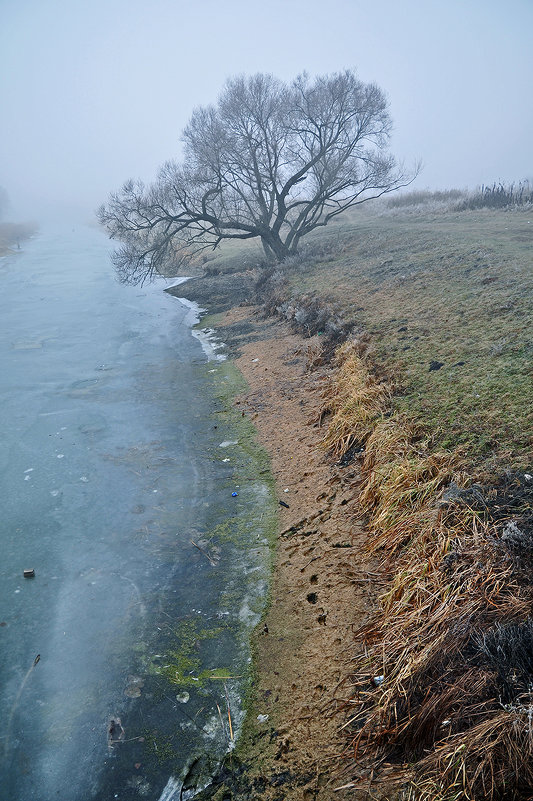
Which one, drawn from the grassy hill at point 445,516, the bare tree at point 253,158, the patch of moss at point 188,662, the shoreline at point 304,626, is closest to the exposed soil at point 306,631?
the shoreline at point 304,626

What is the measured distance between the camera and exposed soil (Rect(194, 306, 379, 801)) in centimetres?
326

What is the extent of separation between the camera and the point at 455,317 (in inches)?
334

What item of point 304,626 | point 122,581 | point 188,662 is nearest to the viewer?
point 188,662

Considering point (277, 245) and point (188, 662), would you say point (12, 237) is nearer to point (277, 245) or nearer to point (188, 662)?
point (277, 245)

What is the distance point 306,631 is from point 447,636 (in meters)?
1.26

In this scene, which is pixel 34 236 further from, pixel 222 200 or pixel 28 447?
pixel 28 447

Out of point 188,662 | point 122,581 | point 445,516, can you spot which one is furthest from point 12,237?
point 445,516

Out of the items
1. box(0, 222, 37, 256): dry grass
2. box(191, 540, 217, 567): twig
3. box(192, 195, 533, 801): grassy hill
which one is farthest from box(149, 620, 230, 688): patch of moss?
box(0, 222, 37, 256): dry grass

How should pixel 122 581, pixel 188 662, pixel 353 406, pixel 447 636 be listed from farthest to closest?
pixel 353 406
pixel 122 581
pixel 188 662
pixel 447 636

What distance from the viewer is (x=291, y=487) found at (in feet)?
20.7

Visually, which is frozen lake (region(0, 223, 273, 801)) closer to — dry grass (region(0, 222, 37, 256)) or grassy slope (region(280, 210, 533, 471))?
grassy slope (region(280, 210, 533, 471))

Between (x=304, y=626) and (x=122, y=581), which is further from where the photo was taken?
(x=122, y=581)

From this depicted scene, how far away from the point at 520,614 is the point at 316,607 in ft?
5.48

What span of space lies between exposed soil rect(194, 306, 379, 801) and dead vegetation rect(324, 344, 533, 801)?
0.55 ft
